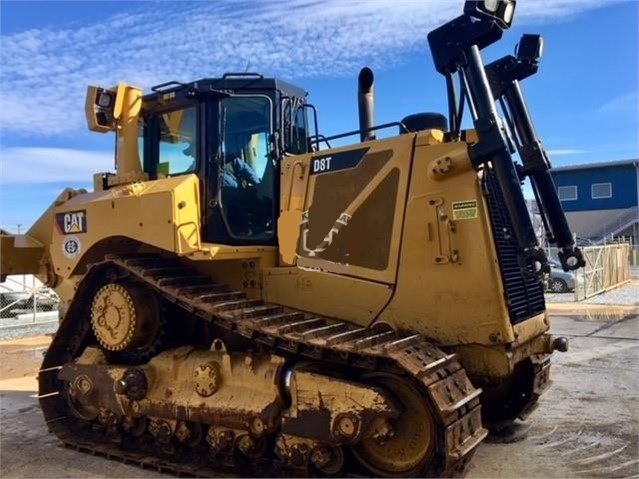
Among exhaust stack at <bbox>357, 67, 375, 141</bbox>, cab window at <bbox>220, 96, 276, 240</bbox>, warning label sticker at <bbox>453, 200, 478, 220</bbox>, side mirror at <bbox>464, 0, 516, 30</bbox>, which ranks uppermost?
side mirror at <bbox>464, 0, 516, 30</bbox>

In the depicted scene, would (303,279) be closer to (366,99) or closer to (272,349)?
(272,349)

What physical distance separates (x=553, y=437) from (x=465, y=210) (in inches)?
97.9

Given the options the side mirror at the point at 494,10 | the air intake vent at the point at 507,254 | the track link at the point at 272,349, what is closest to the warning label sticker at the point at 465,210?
the air intake vent at the point at 507,254

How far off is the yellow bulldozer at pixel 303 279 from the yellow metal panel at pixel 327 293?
15mm

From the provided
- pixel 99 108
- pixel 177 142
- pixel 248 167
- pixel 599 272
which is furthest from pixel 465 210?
pixel 599 272

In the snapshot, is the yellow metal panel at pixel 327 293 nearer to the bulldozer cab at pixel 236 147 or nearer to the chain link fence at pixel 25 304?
the bulldozer cab at pixel 236 147

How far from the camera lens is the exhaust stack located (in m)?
5.68

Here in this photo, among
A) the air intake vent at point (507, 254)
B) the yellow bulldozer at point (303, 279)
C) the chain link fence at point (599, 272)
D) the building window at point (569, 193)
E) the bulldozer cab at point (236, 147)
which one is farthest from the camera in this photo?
the building window at point (569, 193)

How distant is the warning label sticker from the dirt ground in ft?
6.48

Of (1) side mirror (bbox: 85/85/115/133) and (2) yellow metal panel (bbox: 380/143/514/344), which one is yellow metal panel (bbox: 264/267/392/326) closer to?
(2) yellow metal panel (bbox: 380/143/514/344)

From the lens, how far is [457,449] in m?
3.81

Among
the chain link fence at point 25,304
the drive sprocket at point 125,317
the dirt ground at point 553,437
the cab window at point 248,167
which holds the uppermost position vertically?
the cab window at point 248,167

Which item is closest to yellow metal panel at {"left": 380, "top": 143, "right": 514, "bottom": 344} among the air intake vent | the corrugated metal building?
the air intake vent

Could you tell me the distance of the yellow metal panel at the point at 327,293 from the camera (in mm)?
4738
